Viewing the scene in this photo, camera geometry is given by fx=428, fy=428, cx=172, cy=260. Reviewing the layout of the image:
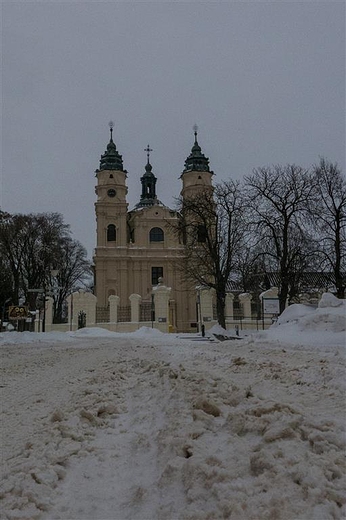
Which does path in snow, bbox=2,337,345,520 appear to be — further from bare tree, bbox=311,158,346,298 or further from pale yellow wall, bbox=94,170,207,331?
pale yellow wall, bbox=94,170,207,331

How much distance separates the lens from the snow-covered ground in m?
2.62

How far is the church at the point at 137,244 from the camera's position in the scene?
154ft

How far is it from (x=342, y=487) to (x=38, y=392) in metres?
4.92

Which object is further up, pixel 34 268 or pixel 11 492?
pixel 34 268

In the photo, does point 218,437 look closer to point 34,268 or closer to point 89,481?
point 89,481

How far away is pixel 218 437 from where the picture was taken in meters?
3.46

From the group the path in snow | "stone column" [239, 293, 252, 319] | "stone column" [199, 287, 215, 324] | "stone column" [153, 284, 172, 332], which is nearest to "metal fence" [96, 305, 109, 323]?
"stone column" [153, 284, 172, 332]

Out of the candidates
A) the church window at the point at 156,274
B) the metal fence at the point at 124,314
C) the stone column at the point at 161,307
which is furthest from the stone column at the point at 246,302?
the church window at the point at 156,274

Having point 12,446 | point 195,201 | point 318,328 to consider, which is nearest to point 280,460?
point 12,446

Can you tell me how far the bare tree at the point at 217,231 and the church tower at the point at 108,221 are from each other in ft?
70.3

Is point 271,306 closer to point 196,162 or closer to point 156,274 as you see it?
point 156,274

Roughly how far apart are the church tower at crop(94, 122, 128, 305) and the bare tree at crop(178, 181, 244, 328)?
2142 cm

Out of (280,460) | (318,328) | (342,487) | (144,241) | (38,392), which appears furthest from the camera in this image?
(144,241)

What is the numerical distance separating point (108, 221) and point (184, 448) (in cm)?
4654
